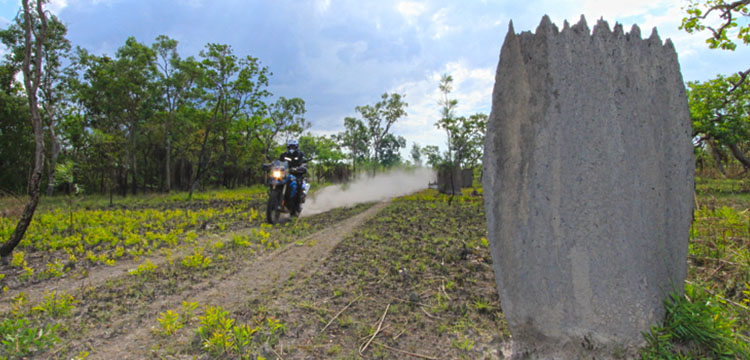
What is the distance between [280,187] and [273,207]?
472mm

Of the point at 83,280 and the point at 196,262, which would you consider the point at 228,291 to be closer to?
the point at 196,262

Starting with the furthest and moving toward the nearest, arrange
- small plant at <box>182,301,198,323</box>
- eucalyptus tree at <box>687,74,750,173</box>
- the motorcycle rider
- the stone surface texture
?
eucalyptus tree at <box>687,74,750,173</box>
the motorcycle rider
small plant at <box>182,301,198,323</box>
the stone surface texture

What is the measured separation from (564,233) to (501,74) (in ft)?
3.37

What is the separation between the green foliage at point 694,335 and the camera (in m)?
1.77

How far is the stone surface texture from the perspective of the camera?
2.03m

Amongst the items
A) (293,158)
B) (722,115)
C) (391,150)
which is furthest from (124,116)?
(391,150)

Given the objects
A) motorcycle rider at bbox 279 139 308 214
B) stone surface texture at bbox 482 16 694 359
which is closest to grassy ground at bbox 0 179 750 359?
stone surface texture at bbox 482 16 694 359

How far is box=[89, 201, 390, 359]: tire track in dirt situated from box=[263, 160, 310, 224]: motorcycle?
193 centimetres

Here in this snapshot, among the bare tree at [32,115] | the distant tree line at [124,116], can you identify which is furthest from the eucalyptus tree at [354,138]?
the bare tree at [32,115]

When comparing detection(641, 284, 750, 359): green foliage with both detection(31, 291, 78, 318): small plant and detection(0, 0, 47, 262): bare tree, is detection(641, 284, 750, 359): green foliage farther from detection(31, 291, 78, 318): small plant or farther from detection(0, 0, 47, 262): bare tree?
detection(0, 0, 47, 262): bare tree

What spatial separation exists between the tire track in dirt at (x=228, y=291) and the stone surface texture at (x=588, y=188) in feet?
7.89

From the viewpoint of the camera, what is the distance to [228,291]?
3516 mm

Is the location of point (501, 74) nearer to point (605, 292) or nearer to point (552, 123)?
point (552, 123)

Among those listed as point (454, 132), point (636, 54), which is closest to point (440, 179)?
point (454, 132)
